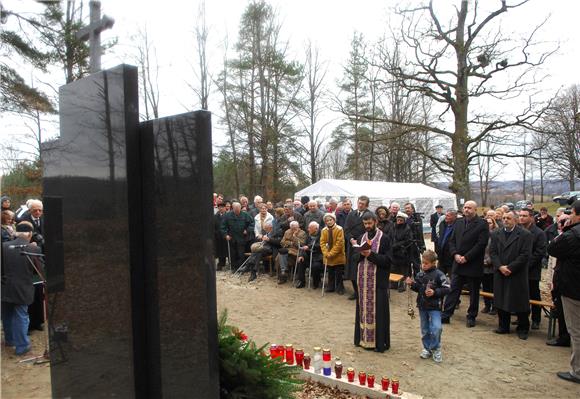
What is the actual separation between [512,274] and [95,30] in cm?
620

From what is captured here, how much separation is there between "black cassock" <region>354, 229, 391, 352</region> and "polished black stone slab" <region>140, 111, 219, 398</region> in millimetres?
3687

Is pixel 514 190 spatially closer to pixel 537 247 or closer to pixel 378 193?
pixel 378 193

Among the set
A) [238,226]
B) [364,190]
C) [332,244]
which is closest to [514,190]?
[364,190]

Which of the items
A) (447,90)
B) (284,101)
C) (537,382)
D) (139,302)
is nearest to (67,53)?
(139,302)

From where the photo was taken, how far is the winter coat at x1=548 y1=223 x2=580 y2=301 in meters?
4.62

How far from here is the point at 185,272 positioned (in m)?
2.39

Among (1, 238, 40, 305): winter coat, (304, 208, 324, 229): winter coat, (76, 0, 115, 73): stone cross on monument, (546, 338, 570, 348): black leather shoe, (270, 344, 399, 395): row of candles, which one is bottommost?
(546, 338, 570, 348): black leather shoe

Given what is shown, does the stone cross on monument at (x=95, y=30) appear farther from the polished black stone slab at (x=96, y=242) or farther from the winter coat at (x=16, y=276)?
the winter coat at (x=16, y=276)

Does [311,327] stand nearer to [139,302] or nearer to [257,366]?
[257,366]

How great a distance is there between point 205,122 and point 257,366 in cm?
164

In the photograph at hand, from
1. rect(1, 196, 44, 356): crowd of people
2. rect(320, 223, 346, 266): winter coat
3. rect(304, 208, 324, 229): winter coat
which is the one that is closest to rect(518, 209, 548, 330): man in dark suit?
rect(320, 223, 346, 266): winter coat

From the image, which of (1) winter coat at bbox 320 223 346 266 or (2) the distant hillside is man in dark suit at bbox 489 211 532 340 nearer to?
(1) winter coat at bbox 320 223 346 266

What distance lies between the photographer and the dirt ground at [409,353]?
15.2 ft

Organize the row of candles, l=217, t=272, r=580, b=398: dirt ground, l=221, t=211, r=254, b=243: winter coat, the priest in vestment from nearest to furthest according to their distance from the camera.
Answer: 1. the row of candles
2. l=217, t=272, r=580, b=398: dirt ground
3. the priest in vestment
4. l=221, t=211, r=254, b=243: winter coat
